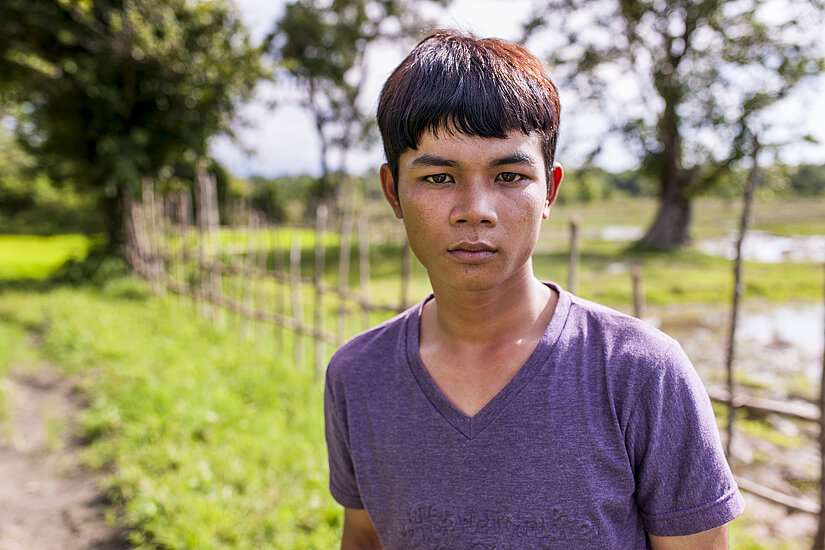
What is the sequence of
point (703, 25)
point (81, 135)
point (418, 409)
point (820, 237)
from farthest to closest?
1. point (820, 237)
2. point (703, 25)
3. point (81, 135)
4. point (418, 409)

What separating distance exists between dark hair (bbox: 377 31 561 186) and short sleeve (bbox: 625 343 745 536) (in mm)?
474

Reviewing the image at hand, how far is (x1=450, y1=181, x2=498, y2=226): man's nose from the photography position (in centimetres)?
100

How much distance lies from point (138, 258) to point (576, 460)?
12098 mm

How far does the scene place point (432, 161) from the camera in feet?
3.37

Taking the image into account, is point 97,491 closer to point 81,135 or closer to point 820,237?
point 81,135

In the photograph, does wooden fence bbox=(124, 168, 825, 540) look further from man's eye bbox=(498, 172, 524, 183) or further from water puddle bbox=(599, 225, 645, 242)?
water puddle bbox=(599, 225, 645, 242)

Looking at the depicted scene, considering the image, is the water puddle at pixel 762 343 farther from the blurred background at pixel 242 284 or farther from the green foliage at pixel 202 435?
the green foliage at pixel 202 435

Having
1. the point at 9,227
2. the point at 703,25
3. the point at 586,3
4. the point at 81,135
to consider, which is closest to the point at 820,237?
the point at 703,25

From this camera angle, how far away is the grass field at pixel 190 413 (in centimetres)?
321

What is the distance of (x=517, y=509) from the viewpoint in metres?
1.01

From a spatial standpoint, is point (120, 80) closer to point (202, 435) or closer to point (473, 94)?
point (202, 435)

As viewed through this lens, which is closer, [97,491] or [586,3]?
[97,491]

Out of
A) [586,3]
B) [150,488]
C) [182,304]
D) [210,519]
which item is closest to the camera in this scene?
[210,519]

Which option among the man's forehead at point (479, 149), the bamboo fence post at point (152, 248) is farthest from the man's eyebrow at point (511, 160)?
the bamboo fence post at point (152, 248)
